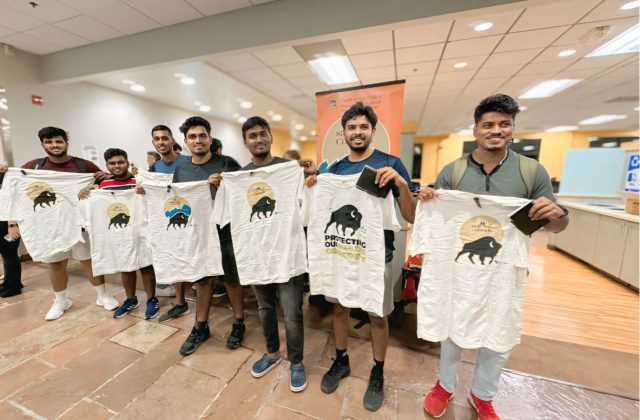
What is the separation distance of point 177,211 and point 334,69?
12.7 ft

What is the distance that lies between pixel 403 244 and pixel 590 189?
615cm

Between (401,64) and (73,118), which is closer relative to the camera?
(401,64)

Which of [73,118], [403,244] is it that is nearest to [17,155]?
[73,118]

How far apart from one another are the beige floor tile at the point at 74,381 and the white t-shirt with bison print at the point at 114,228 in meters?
0.71

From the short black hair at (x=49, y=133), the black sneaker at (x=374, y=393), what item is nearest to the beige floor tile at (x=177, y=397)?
the black sneaker at (x=374, y=393)

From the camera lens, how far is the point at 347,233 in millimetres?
1461

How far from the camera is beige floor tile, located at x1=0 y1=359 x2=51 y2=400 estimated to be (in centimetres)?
168

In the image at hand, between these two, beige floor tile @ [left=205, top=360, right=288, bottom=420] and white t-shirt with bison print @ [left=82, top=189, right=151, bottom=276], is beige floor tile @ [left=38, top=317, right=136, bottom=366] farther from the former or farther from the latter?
beige floor tile @ [left=205, top=360, right=288, bottom=420]

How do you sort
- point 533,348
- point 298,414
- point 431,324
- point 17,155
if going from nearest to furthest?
point 431,324, point 298,414, point 533,348, point 17,155

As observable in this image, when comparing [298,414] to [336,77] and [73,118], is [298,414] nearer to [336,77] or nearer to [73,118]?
[336,77]

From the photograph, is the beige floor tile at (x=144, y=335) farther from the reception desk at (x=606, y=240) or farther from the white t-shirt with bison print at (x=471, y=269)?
the reception desk at (x=606, y=240)

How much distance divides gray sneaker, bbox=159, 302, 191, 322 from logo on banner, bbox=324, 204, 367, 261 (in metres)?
1.95

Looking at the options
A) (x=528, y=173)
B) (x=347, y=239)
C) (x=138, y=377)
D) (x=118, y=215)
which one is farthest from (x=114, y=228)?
(x=528, y=173)

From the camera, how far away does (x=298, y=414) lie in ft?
4.89
